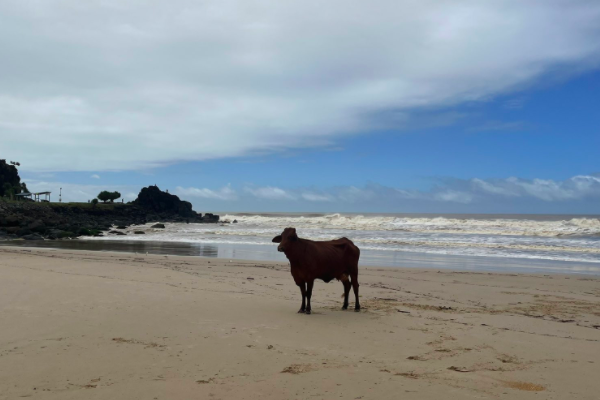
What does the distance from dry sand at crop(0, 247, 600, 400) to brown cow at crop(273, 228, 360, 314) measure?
596mm

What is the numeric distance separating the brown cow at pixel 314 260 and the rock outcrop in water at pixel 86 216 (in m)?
29.2

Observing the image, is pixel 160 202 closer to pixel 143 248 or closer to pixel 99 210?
pixel 99 210

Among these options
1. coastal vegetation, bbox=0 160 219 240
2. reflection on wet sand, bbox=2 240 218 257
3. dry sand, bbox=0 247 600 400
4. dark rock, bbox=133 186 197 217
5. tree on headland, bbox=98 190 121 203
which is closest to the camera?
dry sand, bbox=0 247 600 400

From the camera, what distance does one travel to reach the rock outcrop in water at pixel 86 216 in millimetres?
35969

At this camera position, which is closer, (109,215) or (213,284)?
(213,284)

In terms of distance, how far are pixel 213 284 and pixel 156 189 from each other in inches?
2971

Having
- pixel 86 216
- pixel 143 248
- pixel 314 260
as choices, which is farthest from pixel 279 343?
pixel 86 216

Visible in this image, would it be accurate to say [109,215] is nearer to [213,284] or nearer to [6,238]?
[6,238]

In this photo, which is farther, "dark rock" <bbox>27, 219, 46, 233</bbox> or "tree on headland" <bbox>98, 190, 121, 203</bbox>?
"tree on headland" <bbox>98, 190, 121, 203</bbox>

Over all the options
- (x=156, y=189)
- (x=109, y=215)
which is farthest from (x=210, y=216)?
(x=109, y=215)

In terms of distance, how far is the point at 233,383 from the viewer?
4898 mm

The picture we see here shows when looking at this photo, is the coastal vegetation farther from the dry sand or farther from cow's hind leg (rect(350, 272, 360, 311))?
cow's hind leg (rect(350, 272, 360, 311))

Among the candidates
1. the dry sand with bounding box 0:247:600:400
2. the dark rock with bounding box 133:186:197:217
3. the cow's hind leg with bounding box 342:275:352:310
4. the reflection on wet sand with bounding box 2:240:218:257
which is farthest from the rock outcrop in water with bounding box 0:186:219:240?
the cow's hind leg with bounding box 342:275:352:310

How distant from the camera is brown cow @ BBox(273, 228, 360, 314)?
899 centimetres
